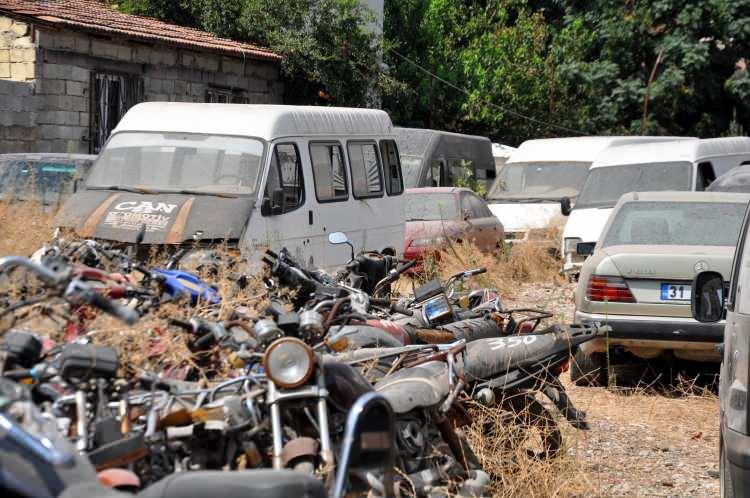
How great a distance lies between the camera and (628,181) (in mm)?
16438

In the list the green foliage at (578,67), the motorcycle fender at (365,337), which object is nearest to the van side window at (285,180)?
the motorcycle fender at (365,337)

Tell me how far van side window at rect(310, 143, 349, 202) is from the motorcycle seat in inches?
366

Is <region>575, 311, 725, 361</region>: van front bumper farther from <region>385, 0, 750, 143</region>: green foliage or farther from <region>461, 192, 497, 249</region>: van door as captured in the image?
<region>385, 0, 750, 143</region>: green foliage

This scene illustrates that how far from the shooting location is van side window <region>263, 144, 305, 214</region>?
37.0ft

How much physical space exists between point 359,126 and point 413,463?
356 inches

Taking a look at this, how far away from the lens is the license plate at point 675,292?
354 inches

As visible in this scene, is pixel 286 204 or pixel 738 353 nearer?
pixel 738 353

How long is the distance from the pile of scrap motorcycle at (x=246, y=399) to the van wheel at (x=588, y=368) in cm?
327

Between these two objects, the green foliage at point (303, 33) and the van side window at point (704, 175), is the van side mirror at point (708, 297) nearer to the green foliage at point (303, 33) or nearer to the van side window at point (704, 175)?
the van side window at point (704, 175)

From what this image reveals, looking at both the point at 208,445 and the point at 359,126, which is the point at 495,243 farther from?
the point at 208,445

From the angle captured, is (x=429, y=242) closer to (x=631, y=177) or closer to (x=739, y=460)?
(x=631, y=177)

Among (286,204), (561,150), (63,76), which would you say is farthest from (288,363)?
(561,150)

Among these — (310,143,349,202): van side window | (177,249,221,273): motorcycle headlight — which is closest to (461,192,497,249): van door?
(310,143,349,202): van side window

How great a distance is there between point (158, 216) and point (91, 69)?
10234 mm
